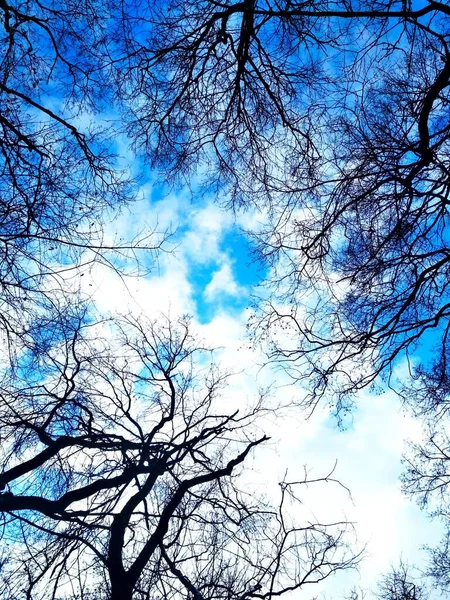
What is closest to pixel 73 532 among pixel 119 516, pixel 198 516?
pixel 119 516

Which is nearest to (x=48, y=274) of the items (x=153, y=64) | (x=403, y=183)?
(x=153, y=64)

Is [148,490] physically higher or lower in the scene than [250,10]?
lower

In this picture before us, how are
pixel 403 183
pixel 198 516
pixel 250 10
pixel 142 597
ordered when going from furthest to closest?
pixel 198 516, pixel 142 597, pixel 403 183, pixel 250 10

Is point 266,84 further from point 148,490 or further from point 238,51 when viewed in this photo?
point 148,490

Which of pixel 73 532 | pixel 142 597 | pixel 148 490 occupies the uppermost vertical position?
pixel 148 490

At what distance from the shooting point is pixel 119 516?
593cm

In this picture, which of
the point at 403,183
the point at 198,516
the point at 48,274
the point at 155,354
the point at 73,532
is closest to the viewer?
the point at 48,274

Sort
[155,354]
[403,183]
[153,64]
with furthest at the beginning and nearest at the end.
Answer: [155,354], [403,183], [153,64]

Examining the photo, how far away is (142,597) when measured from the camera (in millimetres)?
6324

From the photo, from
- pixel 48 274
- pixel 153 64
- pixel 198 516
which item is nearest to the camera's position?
pixel 48 274

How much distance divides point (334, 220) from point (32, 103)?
3264 millimetres

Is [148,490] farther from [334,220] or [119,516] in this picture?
[334,220]

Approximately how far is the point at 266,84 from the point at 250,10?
31.6 inches

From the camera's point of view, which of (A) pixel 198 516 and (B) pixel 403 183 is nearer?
(B) pixel 403 183
